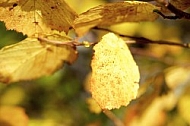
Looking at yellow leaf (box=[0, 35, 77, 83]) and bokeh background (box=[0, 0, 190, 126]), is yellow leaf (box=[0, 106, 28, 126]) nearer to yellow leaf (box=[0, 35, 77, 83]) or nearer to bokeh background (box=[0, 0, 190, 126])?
bokeh background (box=[0, 0, 190, 126])

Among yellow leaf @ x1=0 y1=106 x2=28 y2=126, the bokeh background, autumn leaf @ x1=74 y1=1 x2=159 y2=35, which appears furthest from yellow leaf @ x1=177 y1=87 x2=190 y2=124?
autumn leaf @ x1=74 y1=1 x2=159 y2=35

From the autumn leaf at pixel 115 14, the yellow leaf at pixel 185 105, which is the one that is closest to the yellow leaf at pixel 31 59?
the autumn leaf at pixel 115 14

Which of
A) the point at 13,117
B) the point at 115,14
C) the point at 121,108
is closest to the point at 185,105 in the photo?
the point at 121,108

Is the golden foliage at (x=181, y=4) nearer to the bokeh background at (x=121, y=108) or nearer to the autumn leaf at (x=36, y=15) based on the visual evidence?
the autumn leaf at (x=36, y=15)

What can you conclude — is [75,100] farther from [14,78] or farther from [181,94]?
[14,78]

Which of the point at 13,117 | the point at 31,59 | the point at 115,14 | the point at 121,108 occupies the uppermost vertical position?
the point at 115,14

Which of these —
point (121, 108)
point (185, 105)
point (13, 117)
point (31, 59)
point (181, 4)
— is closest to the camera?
point (181, 4)

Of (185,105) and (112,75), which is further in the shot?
(185,105)

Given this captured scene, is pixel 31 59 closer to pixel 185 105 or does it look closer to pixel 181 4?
pixel 181 4
